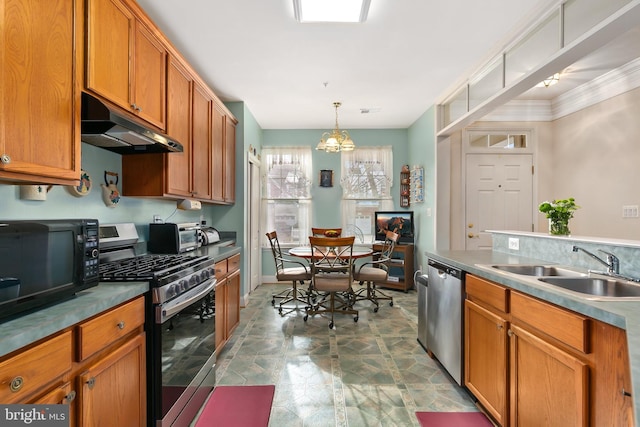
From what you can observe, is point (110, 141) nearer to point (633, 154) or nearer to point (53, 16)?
point (53, 16)

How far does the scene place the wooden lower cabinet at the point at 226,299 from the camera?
2.46 m

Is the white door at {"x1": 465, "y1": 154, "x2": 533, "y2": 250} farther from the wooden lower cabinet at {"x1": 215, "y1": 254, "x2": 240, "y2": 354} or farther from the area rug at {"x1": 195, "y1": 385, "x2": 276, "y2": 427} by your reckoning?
the area rug at {"x1": 195, "y1": 385, "x2": 276, "y2": 427}

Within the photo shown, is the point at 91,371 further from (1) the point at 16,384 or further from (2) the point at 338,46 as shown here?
(2) the point at 338,46

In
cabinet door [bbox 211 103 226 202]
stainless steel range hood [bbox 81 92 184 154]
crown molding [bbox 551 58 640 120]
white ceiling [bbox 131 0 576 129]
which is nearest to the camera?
stainless steel range hood [bbox 81 92 184 154]

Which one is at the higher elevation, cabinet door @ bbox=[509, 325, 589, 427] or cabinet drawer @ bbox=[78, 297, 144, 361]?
cabinet drawer @ bbox=[78, 297, 144, 361]

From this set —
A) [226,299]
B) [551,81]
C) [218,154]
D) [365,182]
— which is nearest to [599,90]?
[551,81]

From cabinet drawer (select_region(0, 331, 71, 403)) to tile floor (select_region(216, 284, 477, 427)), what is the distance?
4.13 ft

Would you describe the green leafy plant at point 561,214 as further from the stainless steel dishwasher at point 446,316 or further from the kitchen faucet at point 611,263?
the stainless steel dishwasher at point 446,316

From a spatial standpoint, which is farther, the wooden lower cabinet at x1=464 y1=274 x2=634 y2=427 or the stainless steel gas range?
the stainless steel gas range

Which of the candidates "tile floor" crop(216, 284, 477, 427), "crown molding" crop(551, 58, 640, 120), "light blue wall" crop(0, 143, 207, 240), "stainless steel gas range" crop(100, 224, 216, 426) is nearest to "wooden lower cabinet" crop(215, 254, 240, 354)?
"tile floor" crop(216, 284, 477, 427)

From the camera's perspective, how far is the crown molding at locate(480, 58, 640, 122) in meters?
3.13

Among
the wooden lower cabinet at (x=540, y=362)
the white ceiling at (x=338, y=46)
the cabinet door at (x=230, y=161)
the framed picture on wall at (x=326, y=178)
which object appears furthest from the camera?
the framed picture on wall at (x=326, y=178)

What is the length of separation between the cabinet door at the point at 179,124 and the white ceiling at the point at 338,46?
35cm

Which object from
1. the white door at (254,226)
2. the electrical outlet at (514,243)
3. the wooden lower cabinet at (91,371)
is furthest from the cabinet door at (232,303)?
the electrical outlet at (514,243)
